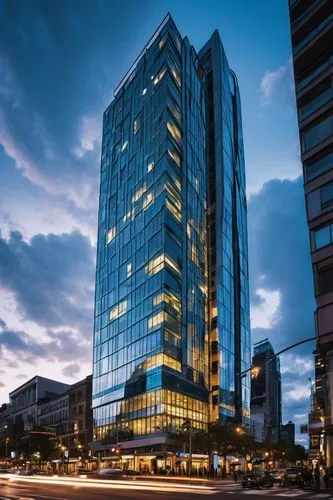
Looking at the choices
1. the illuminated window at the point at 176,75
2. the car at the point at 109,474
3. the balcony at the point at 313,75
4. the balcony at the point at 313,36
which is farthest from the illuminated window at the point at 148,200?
the balcony at the point at 313,75

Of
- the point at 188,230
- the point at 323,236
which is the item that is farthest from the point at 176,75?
the point at 323,236

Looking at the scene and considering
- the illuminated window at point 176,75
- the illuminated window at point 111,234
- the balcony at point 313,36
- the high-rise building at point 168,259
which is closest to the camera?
the balcony at point 313,36

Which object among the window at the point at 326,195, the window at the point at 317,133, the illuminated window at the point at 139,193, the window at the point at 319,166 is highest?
the illuminated window at the point at 139,193

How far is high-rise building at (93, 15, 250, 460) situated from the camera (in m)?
96.5

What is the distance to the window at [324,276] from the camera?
3897 centimetres

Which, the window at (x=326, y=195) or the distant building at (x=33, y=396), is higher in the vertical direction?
the window at (x=326, y=195)

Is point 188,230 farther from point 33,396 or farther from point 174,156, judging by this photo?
point 33,396

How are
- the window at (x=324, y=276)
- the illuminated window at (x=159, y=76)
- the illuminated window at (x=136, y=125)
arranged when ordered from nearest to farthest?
1. the window at (x=324, y=276)
2. the illuminated window at (x=159, y=76)
3. the illuminated window at (x=136, y=125)

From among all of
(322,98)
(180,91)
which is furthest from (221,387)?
(322,98)

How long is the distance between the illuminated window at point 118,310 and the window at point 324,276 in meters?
72.9

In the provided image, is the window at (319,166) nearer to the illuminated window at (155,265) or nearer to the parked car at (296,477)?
the parked car at (296,477)

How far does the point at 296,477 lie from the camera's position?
55.9 metres

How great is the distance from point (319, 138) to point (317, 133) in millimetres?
709

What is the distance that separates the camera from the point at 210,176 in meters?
142
